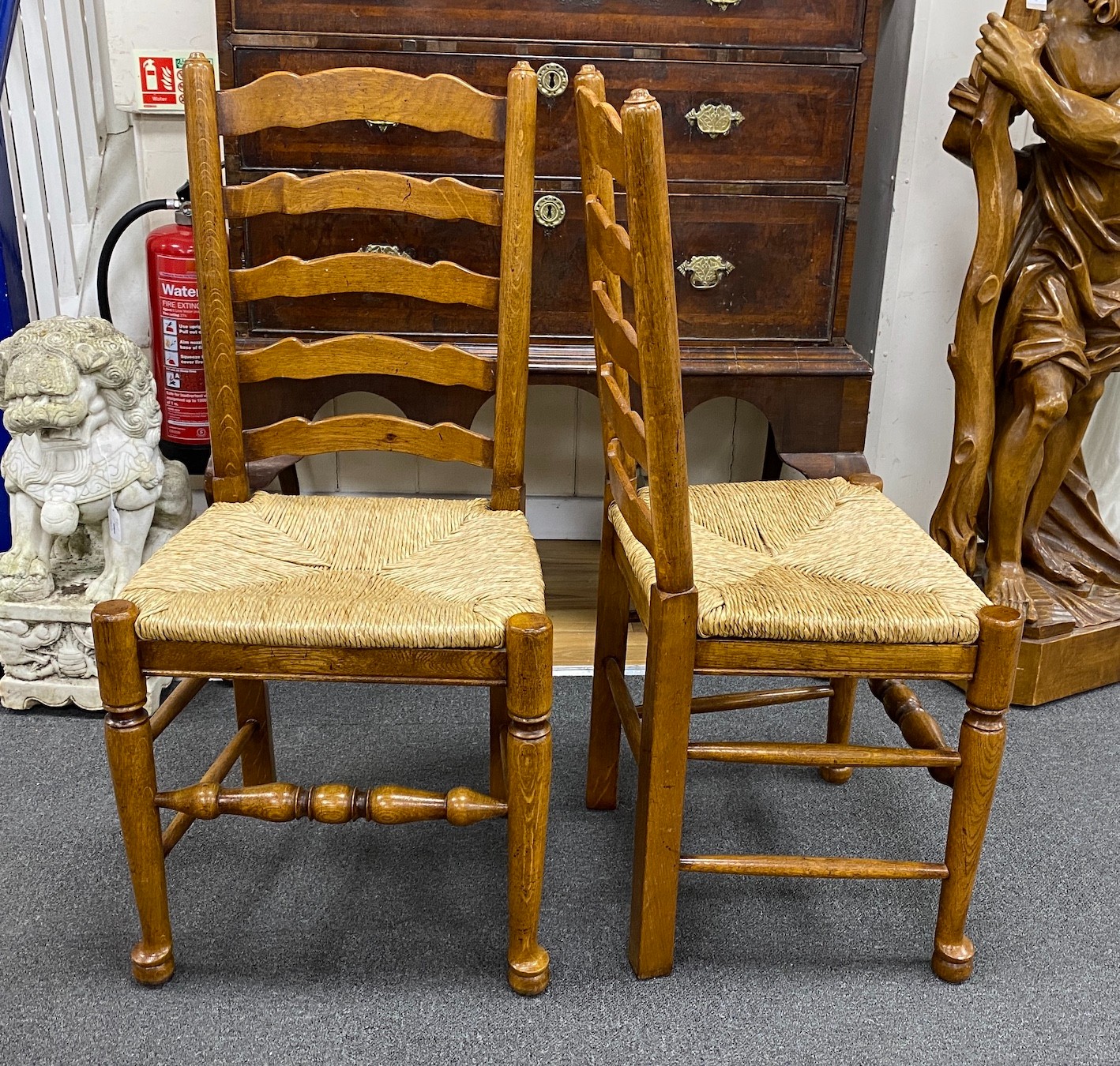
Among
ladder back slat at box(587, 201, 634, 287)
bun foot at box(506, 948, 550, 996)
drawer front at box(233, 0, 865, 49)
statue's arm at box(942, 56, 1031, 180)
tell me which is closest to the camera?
ladder back slat at box(587, 201, 634, 287)

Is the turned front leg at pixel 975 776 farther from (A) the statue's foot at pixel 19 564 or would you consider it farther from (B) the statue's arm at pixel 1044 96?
(A) the statue's foot at pixel 19 564

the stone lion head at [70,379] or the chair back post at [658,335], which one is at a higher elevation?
the chair back post at [658,335]

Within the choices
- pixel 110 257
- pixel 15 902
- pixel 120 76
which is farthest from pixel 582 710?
pixel 120 76

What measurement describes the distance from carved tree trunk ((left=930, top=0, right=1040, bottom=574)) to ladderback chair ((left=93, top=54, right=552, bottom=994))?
2.74ft

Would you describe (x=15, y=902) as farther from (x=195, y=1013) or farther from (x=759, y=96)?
(x=759, y=96)

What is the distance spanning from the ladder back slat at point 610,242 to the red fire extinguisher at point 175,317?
40.3 inches

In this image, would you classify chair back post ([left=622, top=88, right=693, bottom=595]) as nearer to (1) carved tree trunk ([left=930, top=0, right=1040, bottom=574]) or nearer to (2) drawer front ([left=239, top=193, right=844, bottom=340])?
(2) drawer front ([left=239, top=193, right=844, bottom=340])

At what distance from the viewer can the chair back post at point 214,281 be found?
1498 millimetres

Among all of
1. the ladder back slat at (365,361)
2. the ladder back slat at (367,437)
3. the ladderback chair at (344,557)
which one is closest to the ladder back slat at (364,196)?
the ladderback chair at (344,557)

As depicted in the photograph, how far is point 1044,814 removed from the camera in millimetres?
1813

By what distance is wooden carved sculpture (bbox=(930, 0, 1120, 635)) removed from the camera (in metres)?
1.81

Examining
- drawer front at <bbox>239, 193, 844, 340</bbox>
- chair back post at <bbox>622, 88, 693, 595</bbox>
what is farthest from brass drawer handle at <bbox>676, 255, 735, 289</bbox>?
chair back post at <bbox>622, 88, 693, 595</bbox>

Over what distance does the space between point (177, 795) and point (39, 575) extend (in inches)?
30.8

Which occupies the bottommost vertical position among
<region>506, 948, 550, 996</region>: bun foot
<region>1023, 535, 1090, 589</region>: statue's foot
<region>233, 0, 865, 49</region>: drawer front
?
<region>506, 948, 550, 996</region>: bun foot
